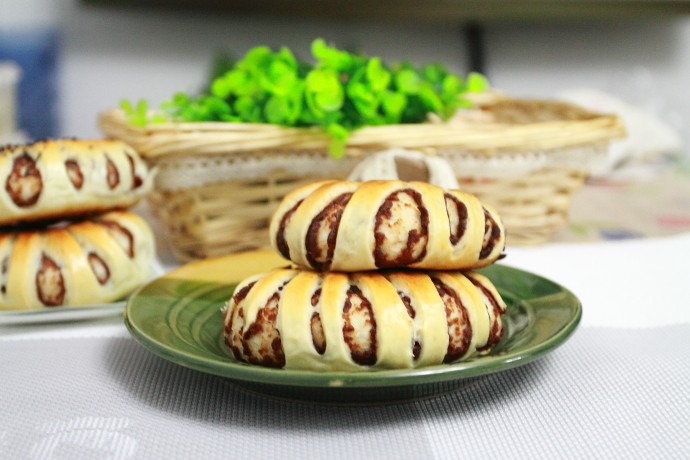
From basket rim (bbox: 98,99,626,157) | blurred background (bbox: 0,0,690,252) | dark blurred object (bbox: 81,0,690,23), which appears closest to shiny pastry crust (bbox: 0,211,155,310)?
basket rim (bbox: 98,99,626,157)

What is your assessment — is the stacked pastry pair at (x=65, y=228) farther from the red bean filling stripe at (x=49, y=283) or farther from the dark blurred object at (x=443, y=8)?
the dark blurred object at (x=443, y=8)

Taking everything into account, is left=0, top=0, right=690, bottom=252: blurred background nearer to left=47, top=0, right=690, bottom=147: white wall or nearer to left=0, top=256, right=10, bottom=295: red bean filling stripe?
left=47, top=0, right=690, bottom=147: white wall

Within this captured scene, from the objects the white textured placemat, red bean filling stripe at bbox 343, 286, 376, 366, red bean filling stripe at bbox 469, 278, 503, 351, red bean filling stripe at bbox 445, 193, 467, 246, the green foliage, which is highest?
the green foliage

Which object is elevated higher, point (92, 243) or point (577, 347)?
point (92, 243)

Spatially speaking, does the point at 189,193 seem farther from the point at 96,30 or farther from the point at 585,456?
the point at 96,30

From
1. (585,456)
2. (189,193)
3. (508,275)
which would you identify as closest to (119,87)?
(189,193)

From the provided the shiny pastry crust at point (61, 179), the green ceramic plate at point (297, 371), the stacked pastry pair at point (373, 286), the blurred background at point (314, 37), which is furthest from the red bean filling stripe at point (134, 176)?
the blurred background at point (314, 37)
